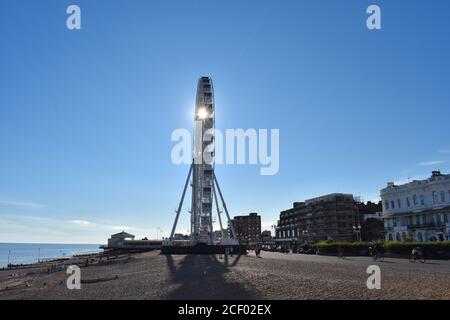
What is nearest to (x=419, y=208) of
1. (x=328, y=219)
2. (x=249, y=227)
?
(x=328, y=219)

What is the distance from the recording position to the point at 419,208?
5506cm

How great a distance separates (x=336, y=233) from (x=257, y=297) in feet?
309

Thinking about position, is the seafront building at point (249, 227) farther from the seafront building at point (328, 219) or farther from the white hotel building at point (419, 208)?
the white hotel building at point (419, 208)

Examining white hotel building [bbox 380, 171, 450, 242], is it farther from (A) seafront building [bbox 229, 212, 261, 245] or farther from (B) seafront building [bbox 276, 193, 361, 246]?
(A) seafront building [bbox 229, 212, 261, 245]

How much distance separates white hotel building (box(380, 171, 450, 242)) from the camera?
5072 centimetres

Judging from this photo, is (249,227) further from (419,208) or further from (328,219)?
(419,208)

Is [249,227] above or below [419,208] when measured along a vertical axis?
below

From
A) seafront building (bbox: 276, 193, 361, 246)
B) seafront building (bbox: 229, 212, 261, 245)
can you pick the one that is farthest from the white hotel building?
seafront building (bbox: 229, 212, 261, 245)

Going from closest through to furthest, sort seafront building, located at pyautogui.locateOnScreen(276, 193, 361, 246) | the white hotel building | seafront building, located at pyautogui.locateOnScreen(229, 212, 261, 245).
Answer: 1. the white hotel building
2. seafront building, located at pyautogui.locateOnScreen(276, 193, 361, 246)
3. seafront building, located at pyautogui.locateOnScreen(229, 212, 261, 245)

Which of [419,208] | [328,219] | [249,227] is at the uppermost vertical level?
[328,219]

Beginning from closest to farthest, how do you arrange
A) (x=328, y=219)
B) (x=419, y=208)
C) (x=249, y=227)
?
(x=419, y=208)
(x=328, y=219)
(x=249, y=227)

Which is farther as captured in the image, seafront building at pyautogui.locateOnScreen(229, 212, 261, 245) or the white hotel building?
seafront building at pyautogui.locateOnScreen(229, 212, 261, 245)
